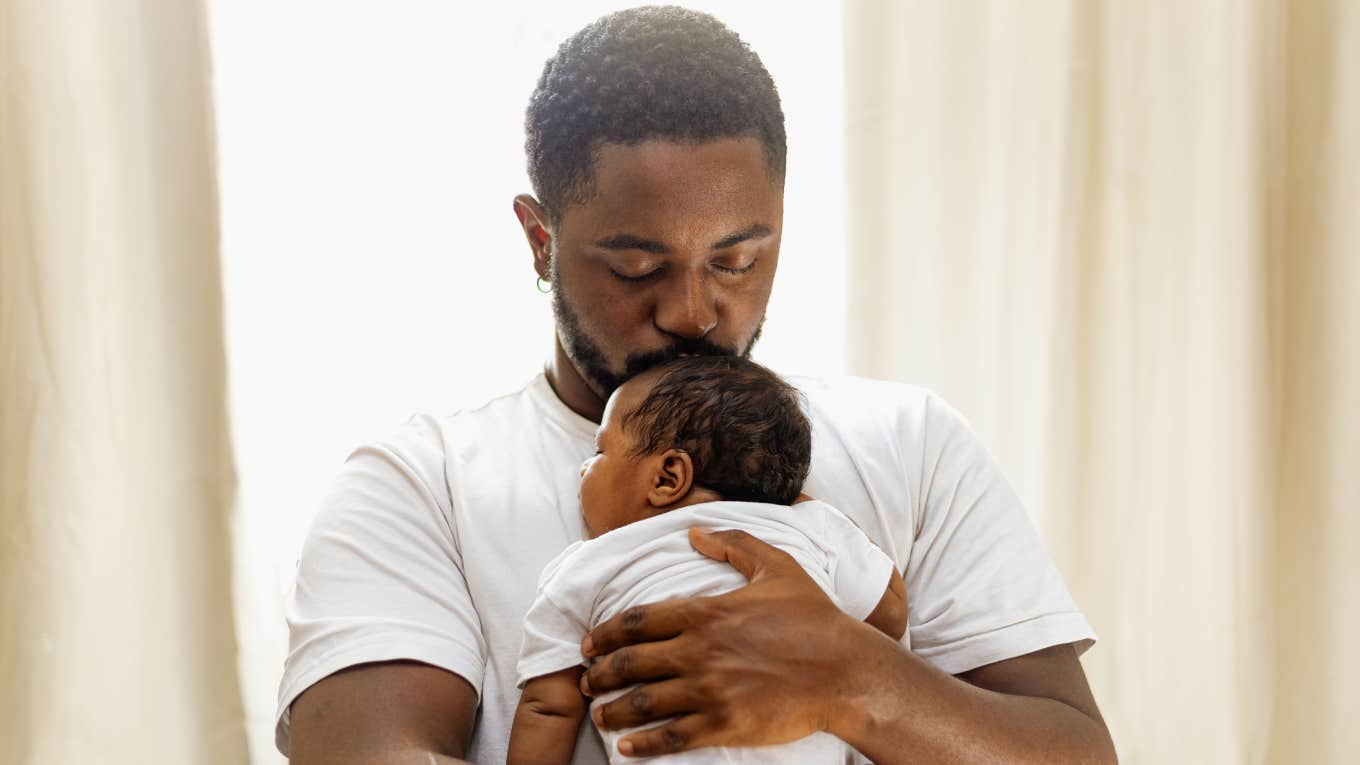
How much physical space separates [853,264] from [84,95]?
4.25ft

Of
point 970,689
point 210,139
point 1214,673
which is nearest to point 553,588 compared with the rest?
point 970,689

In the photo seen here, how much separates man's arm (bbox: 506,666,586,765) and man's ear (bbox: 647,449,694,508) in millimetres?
195

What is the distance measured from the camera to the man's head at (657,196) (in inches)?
56.6

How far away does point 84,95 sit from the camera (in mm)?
1918

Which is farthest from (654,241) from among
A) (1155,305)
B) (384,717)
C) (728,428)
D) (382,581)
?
(1155,305)

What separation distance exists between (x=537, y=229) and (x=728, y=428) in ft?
1.40

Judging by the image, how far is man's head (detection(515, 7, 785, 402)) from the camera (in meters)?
1.44

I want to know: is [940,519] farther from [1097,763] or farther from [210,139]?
[210,139]

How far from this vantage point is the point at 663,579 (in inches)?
50.6

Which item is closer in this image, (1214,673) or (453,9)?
(453,9)

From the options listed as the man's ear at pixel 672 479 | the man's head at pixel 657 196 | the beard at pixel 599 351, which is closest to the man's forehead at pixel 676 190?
the man's head at pixel 657 196

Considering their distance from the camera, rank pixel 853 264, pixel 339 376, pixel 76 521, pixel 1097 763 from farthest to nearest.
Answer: pixel 853 264 < pixel 339 376 < pixel 76 521 < pixel 1097 763

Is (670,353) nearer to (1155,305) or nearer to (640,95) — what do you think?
(640,95)

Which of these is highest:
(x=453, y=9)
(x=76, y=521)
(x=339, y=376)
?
(x=453, y=9)
